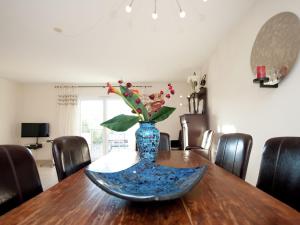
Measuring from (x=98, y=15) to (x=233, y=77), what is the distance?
1.99m

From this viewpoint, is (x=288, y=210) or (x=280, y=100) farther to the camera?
(x=280, y=100)

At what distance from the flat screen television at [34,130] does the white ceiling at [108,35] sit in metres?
1.79

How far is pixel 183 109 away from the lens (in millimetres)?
6520

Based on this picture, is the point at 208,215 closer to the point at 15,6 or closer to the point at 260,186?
the point at 260,186

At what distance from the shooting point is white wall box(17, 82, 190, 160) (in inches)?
256

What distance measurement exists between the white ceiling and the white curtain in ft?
4.57

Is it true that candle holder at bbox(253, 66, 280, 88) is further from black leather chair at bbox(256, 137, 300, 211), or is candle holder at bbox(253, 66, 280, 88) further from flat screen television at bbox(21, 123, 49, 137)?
flat screen television at bbox(21, 123, 49, 137)

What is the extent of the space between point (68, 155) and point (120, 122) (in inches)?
16.6

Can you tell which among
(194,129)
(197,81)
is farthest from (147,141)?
(197,81)

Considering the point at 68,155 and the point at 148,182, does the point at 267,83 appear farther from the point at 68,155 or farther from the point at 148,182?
the point at 68,155

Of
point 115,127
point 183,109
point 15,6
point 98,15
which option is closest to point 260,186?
point 115,127

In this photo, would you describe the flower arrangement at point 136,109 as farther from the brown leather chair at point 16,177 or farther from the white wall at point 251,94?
the white wall at point 251,94

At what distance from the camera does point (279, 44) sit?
1.97 meters

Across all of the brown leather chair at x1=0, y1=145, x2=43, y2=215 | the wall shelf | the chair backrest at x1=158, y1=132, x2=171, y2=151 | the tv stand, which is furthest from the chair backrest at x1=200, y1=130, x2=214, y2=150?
the tv stand
